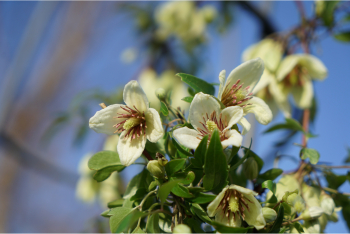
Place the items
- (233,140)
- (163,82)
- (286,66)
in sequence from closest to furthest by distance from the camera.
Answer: (233,140) < (286,66) < (163,82)

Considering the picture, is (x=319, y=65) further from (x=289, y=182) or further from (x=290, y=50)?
(x=289, y=182)

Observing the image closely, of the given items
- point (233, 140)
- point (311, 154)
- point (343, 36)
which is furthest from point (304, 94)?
point (233, 140)

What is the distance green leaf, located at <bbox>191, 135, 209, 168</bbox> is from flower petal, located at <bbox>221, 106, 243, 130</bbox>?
0.03 metres

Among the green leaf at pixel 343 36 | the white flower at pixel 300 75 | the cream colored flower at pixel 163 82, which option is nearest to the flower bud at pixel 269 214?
the white flower at pixel 300 75

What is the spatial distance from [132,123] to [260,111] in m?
0.12

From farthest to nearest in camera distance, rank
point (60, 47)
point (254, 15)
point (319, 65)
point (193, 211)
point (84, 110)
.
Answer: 1. point (60, 47)
2. point (254, 15)
3. point (84, 110)
4. point (319, 65)
5. point (193, 211)

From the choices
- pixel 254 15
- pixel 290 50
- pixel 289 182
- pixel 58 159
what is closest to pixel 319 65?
pixel 290 50

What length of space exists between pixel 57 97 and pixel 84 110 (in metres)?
2.22

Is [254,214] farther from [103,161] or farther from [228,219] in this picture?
[103,161]

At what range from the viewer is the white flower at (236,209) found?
213 mm

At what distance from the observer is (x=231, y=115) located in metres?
0.22

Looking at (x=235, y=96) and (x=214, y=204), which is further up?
(x=235, y=96)

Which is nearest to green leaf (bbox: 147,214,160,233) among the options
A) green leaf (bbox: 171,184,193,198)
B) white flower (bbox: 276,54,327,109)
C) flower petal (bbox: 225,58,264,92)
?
green leaf (bbox: 171,184,193,198)

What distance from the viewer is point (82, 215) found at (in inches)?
109
